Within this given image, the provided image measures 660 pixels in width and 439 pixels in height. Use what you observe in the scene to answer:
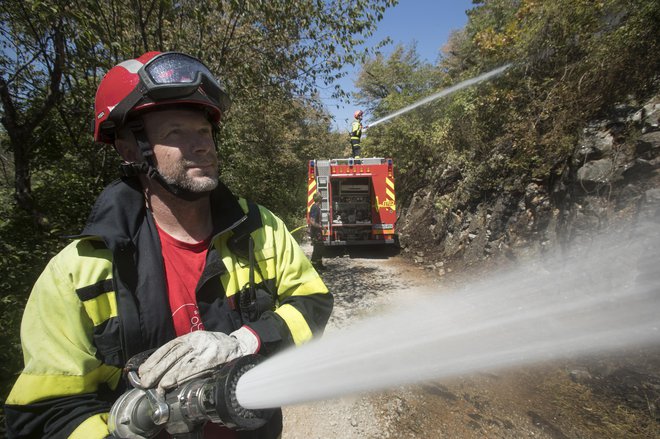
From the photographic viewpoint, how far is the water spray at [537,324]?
3521 millimetres

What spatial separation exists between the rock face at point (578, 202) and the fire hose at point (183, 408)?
16.0 ft

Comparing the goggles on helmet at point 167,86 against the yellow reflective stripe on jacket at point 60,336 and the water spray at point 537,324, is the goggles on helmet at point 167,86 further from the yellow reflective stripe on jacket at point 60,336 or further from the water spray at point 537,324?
the water spray at point 537,324

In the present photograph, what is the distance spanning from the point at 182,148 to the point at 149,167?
0.57 ft

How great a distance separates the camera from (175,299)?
1396 mm

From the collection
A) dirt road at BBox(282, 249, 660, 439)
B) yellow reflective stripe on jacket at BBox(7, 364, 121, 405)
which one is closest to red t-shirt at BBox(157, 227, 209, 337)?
yellow reflective stripe on jacket at BBox(7, 364, 121, 405)

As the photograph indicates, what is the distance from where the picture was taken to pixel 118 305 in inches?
48.8

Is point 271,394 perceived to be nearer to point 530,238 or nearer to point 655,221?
point 655,221

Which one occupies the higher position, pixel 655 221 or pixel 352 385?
pixel 655 221

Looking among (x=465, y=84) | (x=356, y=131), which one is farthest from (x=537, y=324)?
(x=356, y=131)

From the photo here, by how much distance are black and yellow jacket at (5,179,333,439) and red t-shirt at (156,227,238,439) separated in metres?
0.06

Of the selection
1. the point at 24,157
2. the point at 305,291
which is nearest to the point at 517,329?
the point at 305,291

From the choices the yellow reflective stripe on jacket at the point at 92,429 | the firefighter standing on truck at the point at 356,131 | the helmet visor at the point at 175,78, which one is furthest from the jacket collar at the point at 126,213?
the firefighter standing on truck at the point at 356,131

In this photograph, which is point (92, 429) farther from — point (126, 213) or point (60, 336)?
point (126, 213)

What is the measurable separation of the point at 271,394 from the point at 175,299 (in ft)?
1.88
